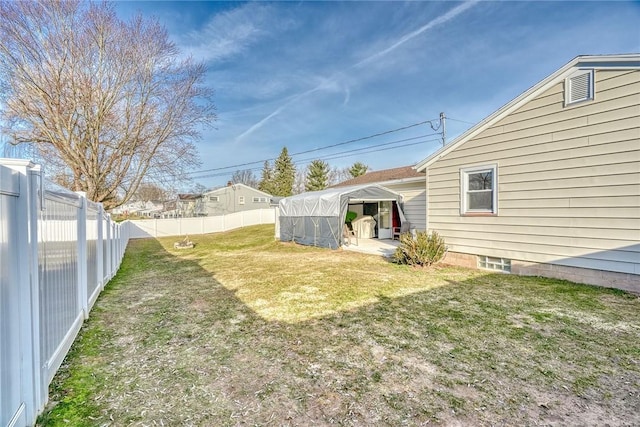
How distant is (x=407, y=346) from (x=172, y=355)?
2538 millimetres

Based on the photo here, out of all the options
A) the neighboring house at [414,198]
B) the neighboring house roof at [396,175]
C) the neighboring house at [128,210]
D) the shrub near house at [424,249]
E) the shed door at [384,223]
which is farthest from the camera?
the neighboring house at [128,210]

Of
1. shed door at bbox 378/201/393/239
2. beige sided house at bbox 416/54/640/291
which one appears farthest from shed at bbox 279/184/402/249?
beige sided house at bbox 416/54/640/291

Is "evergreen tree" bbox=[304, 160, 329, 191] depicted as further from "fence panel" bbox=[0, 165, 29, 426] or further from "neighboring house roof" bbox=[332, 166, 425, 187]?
"fence panel" bbox=[0, 165, 29, 426]

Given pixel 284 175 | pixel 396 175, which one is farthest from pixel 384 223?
pixel 284 175

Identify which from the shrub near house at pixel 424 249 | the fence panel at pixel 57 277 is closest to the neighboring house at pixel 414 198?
the shrub near house at pixel 424 249

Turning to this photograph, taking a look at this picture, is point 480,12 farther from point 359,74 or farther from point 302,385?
point 302,385

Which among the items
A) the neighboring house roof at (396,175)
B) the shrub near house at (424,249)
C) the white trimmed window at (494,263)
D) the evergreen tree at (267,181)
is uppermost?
the evergreen tree at (267,181)

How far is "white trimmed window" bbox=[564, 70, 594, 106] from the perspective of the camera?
548 cm

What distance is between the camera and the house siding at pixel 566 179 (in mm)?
5051

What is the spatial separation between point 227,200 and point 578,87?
31194mm

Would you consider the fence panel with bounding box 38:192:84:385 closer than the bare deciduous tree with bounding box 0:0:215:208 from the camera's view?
Yes

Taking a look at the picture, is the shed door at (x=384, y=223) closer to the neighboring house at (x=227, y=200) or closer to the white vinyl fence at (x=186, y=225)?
the white vinyl fence at (x=186, y=225)

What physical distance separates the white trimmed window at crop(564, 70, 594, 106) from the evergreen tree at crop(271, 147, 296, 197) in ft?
108

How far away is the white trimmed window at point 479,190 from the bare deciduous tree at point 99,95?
45.2 feet
